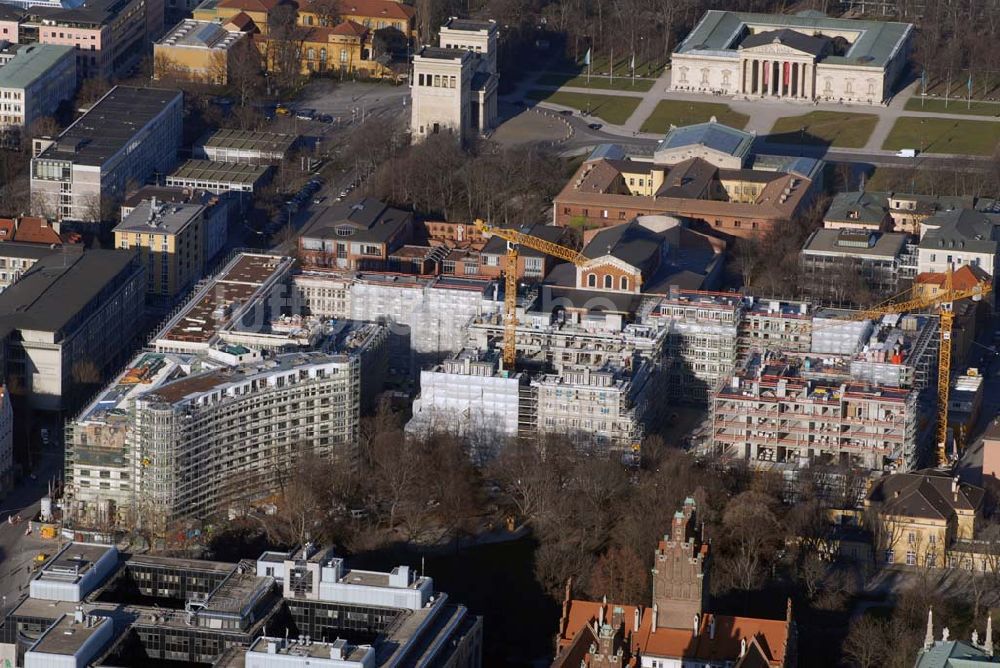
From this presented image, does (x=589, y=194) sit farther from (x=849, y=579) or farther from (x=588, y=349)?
(x=849, y=579)

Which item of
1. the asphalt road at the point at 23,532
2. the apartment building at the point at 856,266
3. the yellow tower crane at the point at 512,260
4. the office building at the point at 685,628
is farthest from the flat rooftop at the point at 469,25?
the office building at the point at 685,628

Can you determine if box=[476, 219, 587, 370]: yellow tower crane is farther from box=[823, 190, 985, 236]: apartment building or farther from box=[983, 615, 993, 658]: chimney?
box=[983, 615, 993, 658]: chimney

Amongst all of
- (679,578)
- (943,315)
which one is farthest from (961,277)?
(679,578)

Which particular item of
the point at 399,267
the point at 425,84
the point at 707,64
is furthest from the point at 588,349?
the point at 707,64

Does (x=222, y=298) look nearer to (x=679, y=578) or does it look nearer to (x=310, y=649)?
(x=310, y=649)

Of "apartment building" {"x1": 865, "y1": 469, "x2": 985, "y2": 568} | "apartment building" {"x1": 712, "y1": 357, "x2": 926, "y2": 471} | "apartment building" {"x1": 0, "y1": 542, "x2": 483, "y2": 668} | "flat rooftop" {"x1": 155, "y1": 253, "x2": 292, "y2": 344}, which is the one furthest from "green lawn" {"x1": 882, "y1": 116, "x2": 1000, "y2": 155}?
"apartment building" {"x1": 0, "y1": 542, "x2": 483, "y2": 668}

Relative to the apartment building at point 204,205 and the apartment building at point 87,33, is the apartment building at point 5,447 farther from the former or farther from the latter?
the apartment building at point 87,33
